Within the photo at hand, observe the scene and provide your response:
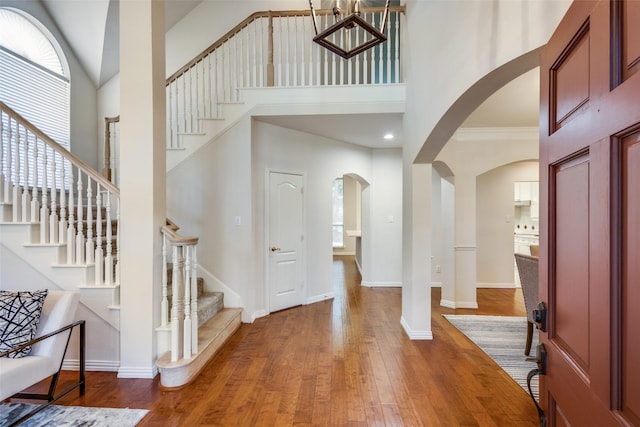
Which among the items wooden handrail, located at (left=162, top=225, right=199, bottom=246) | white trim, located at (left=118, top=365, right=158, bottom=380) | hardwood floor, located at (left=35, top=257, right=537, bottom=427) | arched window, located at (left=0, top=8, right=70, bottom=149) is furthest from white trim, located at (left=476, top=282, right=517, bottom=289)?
arched window, located at (left=0, top=8, right=70, bottom=149)

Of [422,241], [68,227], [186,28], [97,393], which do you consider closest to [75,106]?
[186,28]

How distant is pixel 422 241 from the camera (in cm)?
332

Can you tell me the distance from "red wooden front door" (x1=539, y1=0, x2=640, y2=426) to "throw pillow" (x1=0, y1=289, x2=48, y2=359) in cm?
291

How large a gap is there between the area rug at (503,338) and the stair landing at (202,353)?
2649 mm

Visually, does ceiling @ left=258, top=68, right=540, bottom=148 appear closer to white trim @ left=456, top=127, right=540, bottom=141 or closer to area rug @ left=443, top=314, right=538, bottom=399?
white trim @ left=456, top=127, right=540, bottom=141

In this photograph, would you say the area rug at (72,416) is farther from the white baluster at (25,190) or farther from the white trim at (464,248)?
the white trim at (464,248)

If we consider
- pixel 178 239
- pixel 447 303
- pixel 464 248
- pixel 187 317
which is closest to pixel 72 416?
pixel 187 317

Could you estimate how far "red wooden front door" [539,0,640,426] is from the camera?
598 millimetres

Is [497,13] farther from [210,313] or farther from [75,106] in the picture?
[75,106]

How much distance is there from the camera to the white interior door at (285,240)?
4.20 metres

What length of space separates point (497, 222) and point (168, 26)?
6588 mm

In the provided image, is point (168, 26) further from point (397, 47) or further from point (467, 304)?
point (467, 304)

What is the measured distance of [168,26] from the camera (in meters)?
4.78

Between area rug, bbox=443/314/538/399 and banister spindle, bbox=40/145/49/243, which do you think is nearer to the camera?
banister spindle, bbox=40/145/49/243
